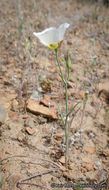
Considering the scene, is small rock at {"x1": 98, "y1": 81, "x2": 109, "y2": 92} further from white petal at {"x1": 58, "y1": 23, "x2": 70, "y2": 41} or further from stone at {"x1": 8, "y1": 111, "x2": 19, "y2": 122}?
white petal at {"x1": 58, "y1": 23, "x2": 70, "y2": 41}

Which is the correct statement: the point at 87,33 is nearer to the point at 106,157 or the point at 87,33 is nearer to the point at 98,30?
the point at 98,30

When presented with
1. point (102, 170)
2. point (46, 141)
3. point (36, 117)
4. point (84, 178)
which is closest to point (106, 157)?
point (102, 170)

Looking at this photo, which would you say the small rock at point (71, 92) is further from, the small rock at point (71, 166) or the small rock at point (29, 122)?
the small rock at point (71, 166)

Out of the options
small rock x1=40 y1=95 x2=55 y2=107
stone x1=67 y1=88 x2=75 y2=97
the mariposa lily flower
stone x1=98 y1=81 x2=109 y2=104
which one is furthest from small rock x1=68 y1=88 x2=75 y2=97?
the mariposa lily flower

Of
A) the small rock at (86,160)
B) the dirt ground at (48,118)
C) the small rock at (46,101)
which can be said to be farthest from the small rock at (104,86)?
the small rock at (86,160)

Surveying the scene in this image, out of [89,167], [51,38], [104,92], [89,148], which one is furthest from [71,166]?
[104,92]
